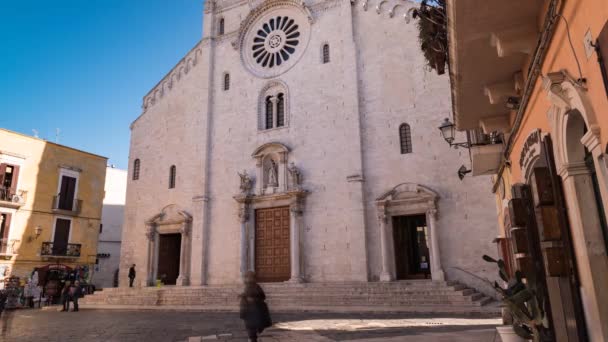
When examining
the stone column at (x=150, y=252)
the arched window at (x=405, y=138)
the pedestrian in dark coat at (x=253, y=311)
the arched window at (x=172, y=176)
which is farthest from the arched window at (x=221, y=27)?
the pedestrian in dark coat at (x=253, y=311)

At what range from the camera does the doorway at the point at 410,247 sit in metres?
17.0

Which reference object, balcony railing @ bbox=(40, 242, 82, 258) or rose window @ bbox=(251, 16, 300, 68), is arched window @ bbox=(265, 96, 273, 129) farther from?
balcony railing @ bbox=(40, 242, 82, 258)

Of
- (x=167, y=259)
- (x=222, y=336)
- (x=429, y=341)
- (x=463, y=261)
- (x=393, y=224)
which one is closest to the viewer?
(x=429, y=341)

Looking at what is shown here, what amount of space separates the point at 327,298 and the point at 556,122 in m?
11.9

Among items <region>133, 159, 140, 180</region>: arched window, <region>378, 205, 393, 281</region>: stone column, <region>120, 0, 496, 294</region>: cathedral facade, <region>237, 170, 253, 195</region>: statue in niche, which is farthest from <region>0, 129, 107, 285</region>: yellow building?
<region>378, 205, 393, 281</region>: stone column

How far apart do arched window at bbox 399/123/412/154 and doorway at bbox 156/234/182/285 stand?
12.6 m

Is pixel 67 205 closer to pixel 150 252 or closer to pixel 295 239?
pixel 150 252

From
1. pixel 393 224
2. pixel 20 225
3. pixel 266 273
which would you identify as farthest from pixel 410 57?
pixel 20 225

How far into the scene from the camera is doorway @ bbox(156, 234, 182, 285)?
21.8 meters

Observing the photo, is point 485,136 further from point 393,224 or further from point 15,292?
point 15,292

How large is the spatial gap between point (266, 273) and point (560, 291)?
594 inches

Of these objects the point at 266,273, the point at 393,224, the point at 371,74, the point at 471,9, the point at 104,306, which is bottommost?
the point at 104,306

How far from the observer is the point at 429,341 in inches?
276

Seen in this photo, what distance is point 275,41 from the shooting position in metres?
21.8
